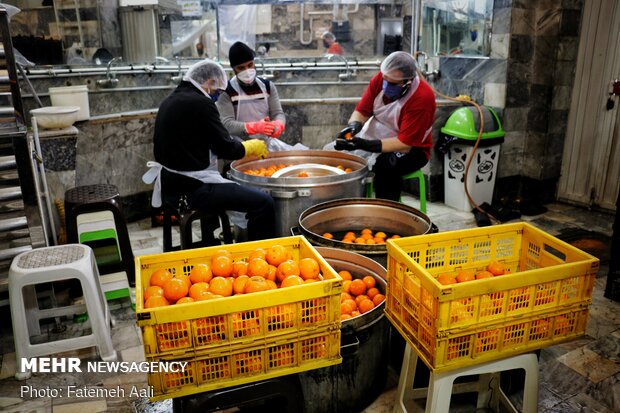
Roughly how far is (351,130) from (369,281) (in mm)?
2272

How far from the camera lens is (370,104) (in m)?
4.98

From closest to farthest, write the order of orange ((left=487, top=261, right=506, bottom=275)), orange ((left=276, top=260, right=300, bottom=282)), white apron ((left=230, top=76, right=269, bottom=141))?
orange ((left=276, top=260, right=300, bottom=282)) → orange ((left=487, top=261, right=506, bottom=275)) → white apron ((left=230, top=76, right=269, bottom=141))

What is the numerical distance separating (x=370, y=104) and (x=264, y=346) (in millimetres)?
3623

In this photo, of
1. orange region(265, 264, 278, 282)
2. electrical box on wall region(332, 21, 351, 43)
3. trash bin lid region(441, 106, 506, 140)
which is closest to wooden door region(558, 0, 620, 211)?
trash bin lid region(441, 106, 506, 140)

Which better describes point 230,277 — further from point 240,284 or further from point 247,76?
point 247,76

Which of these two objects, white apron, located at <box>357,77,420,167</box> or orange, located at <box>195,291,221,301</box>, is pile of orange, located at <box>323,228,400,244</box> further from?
orange, located at <box>195,291,221,301</box>

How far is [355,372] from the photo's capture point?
255 cm

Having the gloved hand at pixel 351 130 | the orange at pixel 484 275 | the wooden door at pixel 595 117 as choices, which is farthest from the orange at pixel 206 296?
the wooden door at pixel 595 117

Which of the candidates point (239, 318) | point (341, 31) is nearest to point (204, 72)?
point (239, 318)

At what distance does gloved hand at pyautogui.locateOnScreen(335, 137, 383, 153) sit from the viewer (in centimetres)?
435

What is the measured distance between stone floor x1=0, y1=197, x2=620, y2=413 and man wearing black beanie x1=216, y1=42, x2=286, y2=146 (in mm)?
1977

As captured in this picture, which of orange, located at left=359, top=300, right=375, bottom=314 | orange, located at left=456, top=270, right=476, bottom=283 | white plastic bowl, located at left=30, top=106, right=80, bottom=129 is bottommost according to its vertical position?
orange, located at left=359, top=300, right=375, bottom=314

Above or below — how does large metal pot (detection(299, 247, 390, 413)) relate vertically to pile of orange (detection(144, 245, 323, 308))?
below

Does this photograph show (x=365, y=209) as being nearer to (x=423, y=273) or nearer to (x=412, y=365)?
(x=412, y=365)
